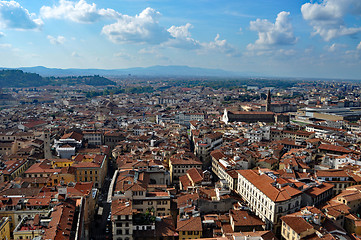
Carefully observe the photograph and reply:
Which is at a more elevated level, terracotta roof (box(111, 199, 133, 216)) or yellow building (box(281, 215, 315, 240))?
terracotta roof (box(111, 199, 133, 216))

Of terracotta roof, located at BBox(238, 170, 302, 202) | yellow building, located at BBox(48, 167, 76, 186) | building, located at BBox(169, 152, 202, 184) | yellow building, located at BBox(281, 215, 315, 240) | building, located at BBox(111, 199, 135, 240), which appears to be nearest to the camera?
yellow building, located at BBox(281, 215, 315, 240)

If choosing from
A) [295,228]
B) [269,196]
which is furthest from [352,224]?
[269,196]

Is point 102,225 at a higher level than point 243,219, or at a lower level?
lower

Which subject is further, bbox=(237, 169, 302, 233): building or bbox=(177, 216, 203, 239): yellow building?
bbox=(237, 169, 302, 233): building

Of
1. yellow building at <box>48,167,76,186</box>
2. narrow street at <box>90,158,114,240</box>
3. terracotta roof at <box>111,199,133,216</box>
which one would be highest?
terracotta roof at <box>111,199,133,216</box>

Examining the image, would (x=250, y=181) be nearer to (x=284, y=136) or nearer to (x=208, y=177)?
(x=208, y=177)

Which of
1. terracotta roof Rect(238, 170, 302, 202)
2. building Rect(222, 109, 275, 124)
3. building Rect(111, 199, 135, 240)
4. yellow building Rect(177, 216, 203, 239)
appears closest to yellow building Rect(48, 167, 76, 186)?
building Rect(111, 199, 135, 240)

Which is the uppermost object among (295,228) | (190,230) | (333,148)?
(333,148)

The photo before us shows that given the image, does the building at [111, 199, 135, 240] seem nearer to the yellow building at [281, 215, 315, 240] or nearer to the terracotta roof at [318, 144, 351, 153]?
the yellow building at [281, 215, 315, 240]

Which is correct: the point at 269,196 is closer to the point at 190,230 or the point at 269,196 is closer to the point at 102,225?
the point at 190,230
